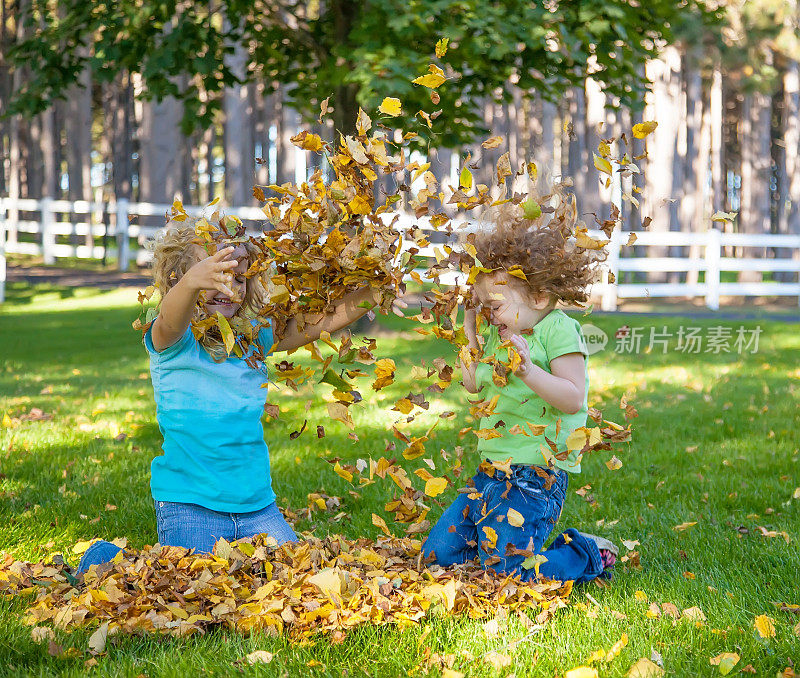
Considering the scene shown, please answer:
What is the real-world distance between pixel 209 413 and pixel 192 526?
0.42 meters

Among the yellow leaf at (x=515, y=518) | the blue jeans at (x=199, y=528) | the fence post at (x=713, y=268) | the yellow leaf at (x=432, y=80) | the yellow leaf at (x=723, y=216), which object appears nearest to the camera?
the yellow leaf at (x=432, y=80)

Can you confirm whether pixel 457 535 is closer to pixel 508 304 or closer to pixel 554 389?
pixel 554 389

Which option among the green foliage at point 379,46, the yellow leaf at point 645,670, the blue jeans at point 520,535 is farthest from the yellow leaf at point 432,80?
the green foliage at point 379,46

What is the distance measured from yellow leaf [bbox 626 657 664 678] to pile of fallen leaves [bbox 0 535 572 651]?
42 centimetres

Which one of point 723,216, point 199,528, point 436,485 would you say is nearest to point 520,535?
point 436,485

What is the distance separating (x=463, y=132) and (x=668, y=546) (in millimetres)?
7411

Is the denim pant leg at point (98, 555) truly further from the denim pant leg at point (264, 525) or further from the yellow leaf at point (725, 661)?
the yellow leaf at point (725, 661)

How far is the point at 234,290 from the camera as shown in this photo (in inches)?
115

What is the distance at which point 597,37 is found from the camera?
8141 mm

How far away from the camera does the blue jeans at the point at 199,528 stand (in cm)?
310

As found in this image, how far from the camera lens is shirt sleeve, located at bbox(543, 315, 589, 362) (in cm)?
297

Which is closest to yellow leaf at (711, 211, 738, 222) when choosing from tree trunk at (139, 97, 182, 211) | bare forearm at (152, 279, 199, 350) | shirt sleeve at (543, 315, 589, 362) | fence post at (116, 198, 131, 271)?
shirt sleeve at (543, 315, 589, 362)

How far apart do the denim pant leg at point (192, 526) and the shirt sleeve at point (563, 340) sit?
135 centimetres

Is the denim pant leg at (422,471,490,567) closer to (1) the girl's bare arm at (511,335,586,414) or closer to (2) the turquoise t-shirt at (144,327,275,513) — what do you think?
(1) the girl's bare arm at (511,335,586,414)
